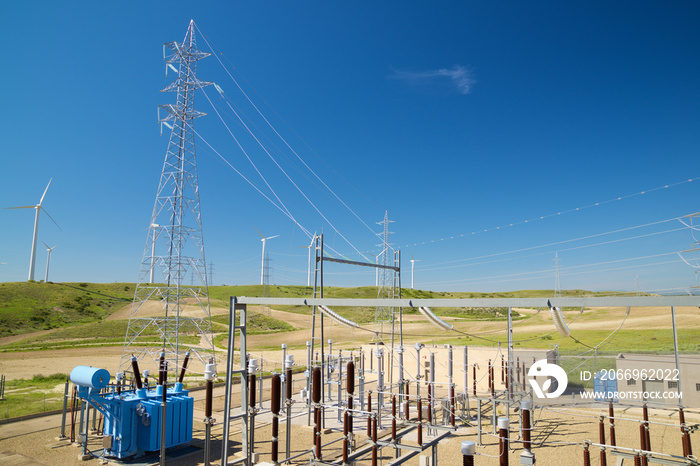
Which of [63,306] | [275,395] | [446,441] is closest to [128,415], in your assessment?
[275,395]

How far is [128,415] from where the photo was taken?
39.4ft

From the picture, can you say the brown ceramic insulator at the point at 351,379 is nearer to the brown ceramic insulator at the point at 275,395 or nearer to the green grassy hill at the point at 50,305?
the brown ceramic insulator at the point at 275,395

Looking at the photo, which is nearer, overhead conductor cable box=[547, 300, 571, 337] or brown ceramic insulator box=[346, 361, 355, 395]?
overhead conductor cable box=[547, 300, 571, 337]

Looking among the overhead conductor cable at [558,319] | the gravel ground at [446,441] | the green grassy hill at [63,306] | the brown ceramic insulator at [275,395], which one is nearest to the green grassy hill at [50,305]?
the green grassy hill at [63,306]

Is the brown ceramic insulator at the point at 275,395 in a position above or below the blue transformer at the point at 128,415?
above

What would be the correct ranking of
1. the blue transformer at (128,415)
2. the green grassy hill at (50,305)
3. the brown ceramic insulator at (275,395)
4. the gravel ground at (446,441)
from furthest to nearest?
1. the green grassy hill at (50,305)
2. the blue transformer at (128,415)
3. the gravel ground at (446,441)
4. the brown ceramic insulator at (275,395)

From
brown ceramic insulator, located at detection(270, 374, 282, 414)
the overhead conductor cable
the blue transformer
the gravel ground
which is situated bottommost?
the gravel ground

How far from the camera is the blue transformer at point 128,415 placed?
39.2ft

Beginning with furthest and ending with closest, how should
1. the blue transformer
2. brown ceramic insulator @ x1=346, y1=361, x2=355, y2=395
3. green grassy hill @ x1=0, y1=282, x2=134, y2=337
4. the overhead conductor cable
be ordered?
green grassy hill @ x1=0, y1=282, x2=134, y2=337
the blue transformer
brown ceramic insulator @ x1=346, y1=361, x2=355, y2=395
the overhead conductor cable

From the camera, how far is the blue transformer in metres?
11.9

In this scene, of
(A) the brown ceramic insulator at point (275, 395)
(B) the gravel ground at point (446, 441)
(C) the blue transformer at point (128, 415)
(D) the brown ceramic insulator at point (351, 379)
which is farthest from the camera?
(C) the blue transformer at point (128, 415)

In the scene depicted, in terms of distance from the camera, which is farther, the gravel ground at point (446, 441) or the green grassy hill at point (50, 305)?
the green grassy hill at point (50, 305)

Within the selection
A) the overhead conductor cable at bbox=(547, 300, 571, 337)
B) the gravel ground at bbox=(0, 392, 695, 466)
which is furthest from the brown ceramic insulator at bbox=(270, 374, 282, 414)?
the overhead conductor cable at bbox=(547, 300, 571, 337)

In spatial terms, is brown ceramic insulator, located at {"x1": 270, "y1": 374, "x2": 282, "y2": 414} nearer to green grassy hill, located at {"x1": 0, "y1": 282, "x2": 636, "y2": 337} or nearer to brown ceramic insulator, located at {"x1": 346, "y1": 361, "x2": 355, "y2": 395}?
brown ceramic insulator, located at {"x1": 346, "y1": 361, "x2": 355, "y2": 395}
